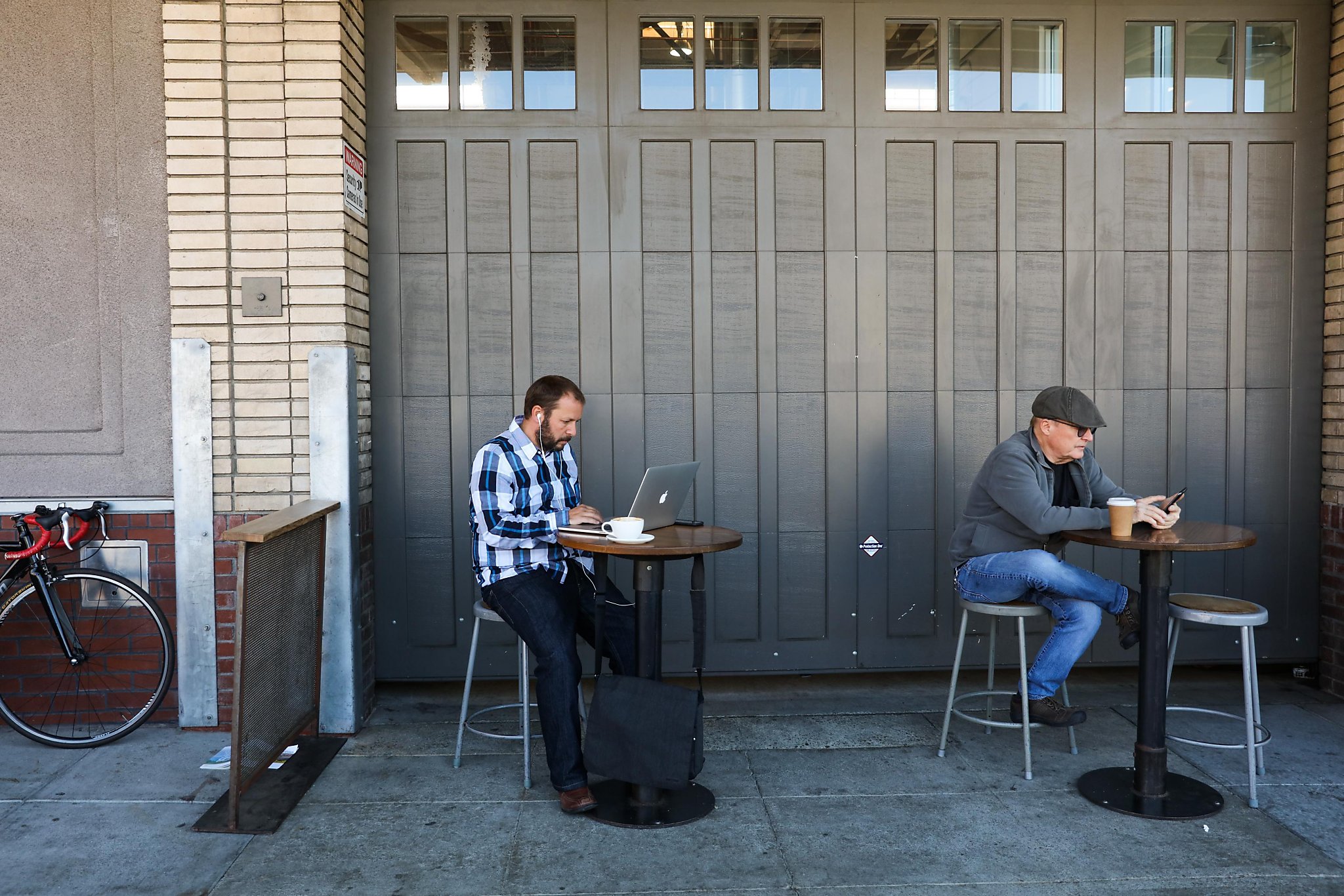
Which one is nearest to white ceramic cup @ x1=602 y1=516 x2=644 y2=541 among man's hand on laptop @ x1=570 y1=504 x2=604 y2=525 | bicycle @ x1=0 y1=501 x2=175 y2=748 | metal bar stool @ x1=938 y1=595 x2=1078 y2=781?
man's hand on laptop @ x1=570 y1=504 x2=604 y2=525

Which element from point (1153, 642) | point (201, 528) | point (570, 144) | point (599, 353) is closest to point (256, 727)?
point (201, 528)

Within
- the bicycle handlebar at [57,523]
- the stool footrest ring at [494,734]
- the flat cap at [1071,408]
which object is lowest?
the stool footrest ring at [494,734]

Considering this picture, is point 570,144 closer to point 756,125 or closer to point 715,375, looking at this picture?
point 756,125

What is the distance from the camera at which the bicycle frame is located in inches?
173

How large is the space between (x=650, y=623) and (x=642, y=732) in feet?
1.28

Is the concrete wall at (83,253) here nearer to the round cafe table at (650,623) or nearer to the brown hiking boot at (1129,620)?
the round cafe table at (650,623)

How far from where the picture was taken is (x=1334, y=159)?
16.9 ft

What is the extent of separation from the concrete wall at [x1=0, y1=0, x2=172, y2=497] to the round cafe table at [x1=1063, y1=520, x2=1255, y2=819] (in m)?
4.15

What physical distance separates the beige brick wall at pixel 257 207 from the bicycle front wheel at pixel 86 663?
2.38ft

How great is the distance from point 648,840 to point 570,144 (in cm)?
328

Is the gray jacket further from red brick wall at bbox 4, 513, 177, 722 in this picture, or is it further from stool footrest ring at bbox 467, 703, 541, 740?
red brick wall at bbox 4, 513, 177, 722

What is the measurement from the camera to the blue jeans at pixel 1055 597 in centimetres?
405

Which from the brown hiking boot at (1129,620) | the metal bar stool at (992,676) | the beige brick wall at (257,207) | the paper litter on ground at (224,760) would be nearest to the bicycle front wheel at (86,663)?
the paper litter on ground at (224,760)

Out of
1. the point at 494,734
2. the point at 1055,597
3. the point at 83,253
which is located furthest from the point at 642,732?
the point at 83,253
